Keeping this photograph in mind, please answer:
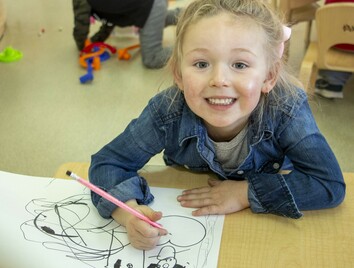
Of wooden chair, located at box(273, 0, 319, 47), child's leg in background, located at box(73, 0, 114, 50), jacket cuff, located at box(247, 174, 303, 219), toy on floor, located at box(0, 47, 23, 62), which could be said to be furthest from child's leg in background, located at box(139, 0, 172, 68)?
jacket cuff, located at box(247, 174, 303, 219)

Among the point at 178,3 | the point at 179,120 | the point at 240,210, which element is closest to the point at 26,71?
the point at 178,3

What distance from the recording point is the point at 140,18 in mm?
2135

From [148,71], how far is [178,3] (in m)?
0.75

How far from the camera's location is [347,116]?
1.75 m

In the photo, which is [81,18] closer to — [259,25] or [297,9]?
[297,9]

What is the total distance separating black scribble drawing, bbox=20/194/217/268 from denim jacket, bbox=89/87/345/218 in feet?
0.12

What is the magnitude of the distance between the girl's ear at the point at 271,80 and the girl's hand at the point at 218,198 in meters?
0.16

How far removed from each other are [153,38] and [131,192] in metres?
1.58

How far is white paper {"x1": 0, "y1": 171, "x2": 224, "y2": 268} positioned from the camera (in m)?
0.63

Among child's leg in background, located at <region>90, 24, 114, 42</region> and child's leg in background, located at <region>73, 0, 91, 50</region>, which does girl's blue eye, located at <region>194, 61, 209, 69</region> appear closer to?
child's leg in background, located at <region>73, 0, 91, 50</region>

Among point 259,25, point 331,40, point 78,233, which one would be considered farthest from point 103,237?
point 331,40

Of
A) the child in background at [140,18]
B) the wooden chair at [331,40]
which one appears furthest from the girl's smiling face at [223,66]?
the child in background at [140,18]

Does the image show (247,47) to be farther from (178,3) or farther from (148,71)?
(178,3)

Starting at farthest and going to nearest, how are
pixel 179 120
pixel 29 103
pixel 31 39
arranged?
1. pixel 31 39
2. pixel 29 103
3. pixel 179 120
